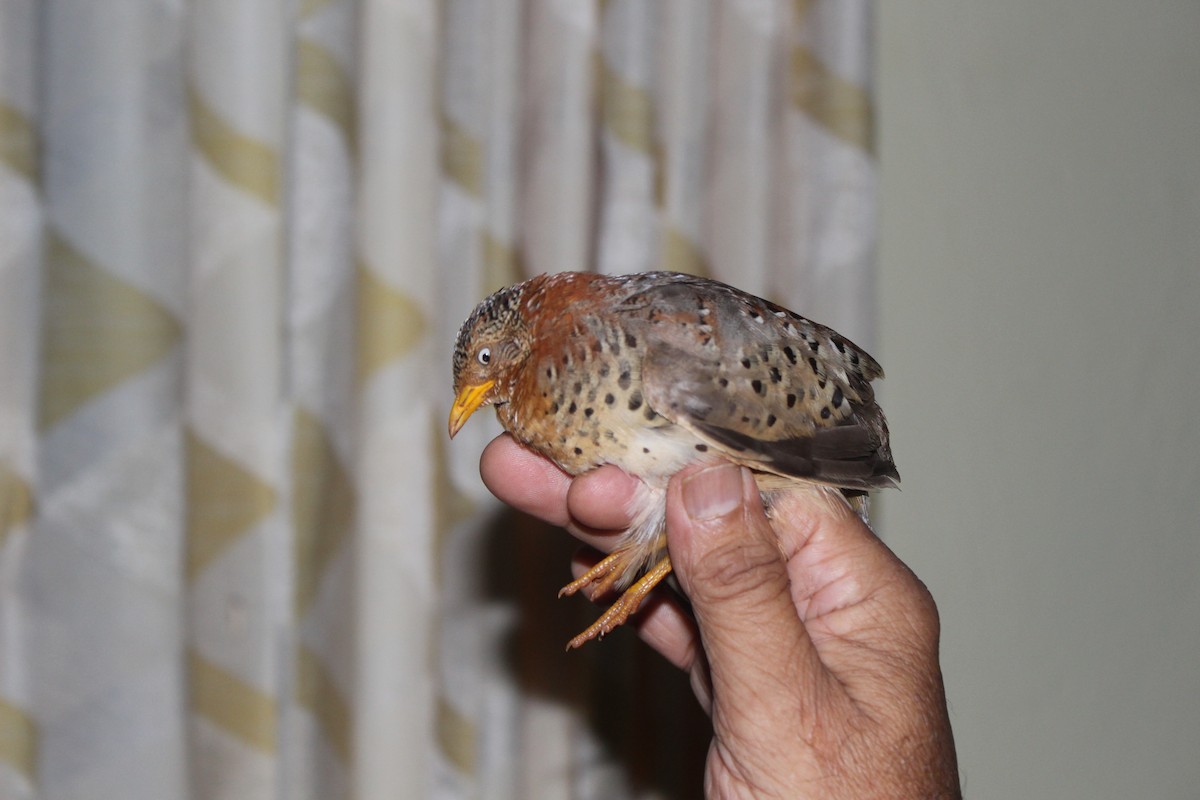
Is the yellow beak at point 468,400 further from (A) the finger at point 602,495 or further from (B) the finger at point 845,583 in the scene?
Answer: (B) the finger at point 845,583

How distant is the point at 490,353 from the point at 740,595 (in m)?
0.40

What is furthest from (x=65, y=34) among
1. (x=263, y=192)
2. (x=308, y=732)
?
(x=308, y=732)

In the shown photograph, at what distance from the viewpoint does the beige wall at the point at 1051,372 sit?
2.16 meters

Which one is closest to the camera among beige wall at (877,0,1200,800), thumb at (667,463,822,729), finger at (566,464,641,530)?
thumb at (667,463,822,729)

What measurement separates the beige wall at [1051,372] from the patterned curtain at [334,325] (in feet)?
1.50

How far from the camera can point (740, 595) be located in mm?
970

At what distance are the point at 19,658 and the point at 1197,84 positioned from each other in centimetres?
297

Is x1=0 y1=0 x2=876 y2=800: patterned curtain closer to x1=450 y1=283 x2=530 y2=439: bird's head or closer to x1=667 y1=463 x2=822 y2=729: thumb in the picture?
x1=450 y1=283 x2=530 y2=439: bird's head

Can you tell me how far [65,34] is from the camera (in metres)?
1.38

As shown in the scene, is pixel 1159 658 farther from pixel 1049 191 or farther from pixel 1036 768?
pixel 1049 191

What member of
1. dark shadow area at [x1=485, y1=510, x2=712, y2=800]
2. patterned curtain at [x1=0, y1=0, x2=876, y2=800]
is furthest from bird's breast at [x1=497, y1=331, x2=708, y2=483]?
dark shadow area at [x1=485, y1=510, x2=712, y2=800]

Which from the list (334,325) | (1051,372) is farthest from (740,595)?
(1051,372)

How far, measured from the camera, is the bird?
103cm

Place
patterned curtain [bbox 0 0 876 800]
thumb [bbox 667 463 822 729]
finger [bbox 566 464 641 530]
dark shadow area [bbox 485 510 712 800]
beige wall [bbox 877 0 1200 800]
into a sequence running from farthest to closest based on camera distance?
1. beige wall [bbox 877 0 1200 800]
2. dark shadow area [bbox 485 510 712 800]
3. patterned curtain [bbox 0 0 876 800]
4. finger [bbox 566 464 641 530]
5. thumb [bbox 667 463 822 729]
